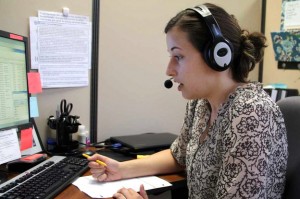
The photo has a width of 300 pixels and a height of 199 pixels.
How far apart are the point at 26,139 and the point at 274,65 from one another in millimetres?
1462

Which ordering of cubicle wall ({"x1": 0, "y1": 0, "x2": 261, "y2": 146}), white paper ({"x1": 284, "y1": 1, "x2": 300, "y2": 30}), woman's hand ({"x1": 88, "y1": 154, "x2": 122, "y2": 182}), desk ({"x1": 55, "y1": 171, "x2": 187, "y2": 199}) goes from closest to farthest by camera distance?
desk ({"x1": 55, "y1": 171, "x2": 187, "y2": 199}) → woman's hand ({"x1": 88, "y1": 154, "x2": 122, "y2": 182}) → cubicle wall ({"x1": 0, "y1": 0, "x2": 261, "y2": 146}) → white paper ({"x1": 284, "y1": 1, "x2": 300, "y2": 30})

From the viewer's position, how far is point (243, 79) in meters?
0.96

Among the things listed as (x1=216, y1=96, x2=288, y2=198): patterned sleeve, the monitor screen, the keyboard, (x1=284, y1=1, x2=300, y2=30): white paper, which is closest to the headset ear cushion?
(x1=216, y1=96, x2=288, y2=198): patterned sleeve

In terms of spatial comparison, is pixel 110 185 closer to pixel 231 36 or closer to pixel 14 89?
pixel 14 89

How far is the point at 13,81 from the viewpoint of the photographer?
1.12 metres

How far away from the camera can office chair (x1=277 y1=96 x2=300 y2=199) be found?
875 millimetres

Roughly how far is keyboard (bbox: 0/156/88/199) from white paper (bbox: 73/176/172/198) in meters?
0.04

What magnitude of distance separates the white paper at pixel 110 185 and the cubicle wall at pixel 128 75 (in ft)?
1.61

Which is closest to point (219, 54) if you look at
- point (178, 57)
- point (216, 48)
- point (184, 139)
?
point (216, 48)

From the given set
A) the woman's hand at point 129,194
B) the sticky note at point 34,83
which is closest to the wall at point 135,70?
the sticky note at point 34,83

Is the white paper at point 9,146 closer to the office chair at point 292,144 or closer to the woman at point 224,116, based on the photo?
the woman at point 224,116

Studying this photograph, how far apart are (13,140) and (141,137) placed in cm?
57

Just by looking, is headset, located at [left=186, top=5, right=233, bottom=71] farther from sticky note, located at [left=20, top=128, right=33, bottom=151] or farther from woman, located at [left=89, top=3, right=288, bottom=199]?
sticky note, located at [left=20, top=128, right=33, bottom=151]

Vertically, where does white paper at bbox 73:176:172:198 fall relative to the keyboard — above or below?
below
